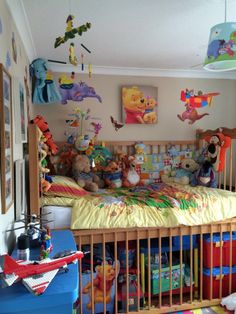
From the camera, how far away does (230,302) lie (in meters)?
2.39

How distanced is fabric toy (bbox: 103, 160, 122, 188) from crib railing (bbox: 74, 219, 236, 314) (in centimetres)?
70

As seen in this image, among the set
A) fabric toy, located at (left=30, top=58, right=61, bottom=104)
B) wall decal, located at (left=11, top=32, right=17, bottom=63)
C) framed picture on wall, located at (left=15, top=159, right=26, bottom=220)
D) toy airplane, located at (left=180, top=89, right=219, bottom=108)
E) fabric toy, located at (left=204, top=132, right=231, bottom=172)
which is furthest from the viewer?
toy airplane, located at (left=180, top=89, right=219, bottom=108)

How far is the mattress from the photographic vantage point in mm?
2209

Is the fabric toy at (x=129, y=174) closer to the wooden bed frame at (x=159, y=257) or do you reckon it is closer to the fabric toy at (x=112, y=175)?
the fabric toy at (x=112, y=175)

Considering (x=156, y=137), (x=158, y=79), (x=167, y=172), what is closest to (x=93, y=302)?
(x=167, y=172)

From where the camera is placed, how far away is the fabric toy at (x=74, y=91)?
10.4 feet

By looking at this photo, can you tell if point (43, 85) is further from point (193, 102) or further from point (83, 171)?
point (193, 102)

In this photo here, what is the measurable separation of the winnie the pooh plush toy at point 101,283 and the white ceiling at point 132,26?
71.1 inches

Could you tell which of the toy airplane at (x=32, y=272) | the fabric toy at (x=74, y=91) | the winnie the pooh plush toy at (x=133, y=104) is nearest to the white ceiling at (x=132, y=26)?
the fabric toy at (x=74, y=91)

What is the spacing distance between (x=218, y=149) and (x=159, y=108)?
2.94ft

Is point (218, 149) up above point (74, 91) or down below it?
below

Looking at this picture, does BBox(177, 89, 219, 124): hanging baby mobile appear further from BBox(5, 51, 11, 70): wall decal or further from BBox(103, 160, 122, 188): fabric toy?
BBox(5, 51, 11, 70): wall decal

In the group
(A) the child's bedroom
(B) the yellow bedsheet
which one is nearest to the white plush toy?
(A) the child's bedroom

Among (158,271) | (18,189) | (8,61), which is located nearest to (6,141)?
(18,189)
